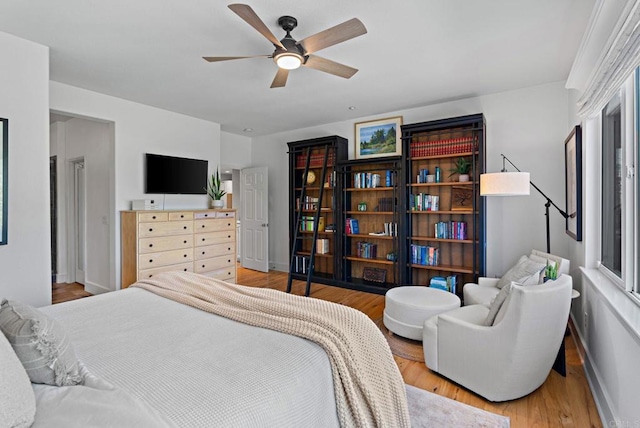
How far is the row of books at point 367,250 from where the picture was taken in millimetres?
4680

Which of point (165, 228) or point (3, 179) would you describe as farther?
point (165, 228)

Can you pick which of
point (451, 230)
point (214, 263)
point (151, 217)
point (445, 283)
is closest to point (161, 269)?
point (151, 217)

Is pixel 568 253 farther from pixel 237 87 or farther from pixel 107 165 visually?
pixel 107 165

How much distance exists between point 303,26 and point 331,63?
12.8 inches

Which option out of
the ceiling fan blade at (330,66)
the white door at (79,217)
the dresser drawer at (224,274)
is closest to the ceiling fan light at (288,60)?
the ceiling fan blade at (330,66)

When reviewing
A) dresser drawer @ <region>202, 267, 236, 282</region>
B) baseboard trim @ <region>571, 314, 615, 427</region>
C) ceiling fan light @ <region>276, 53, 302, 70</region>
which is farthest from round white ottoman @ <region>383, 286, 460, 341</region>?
dresser drawer @ <region>202, 267, 236, 282</region>

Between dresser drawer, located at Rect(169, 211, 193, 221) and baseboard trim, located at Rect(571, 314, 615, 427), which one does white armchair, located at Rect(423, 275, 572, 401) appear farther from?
dresser drawer, located at Rect(169, 211, 193, 221)

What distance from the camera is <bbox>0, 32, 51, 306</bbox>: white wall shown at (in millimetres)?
2506

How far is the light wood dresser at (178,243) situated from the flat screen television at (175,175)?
501 millimetres

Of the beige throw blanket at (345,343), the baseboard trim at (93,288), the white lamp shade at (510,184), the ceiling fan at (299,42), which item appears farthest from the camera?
the baseboard trim at (93,288)

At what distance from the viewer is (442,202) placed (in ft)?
13.8

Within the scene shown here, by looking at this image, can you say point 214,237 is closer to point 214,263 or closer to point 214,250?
point 214,250

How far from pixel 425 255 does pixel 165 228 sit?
3.34 meters

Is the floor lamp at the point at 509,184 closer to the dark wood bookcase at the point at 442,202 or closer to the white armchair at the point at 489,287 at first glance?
the white armchair at the point at 489,287
